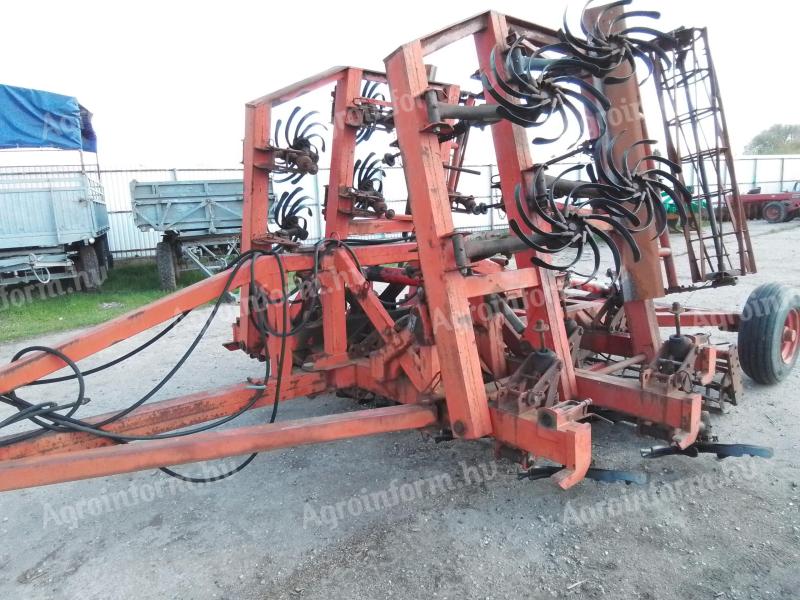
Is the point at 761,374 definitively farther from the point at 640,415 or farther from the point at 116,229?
the point at 116,229

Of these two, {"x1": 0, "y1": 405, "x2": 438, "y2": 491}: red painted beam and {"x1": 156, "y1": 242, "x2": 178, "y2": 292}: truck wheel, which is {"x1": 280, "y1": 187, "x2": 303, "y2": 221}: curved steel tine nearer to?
{"x1": 0, "y1": 405, "x2": 438, "y2": 491}: red painted beam

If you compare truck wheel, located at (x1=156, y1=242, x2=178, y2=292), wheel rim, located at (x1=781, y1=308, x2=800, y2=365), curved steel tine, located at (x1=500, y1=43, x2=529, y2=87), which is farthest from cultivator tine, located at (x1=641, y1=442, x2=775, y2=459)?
truck wheel, located at (x1=156, y1=242, x2=178, y2=292)

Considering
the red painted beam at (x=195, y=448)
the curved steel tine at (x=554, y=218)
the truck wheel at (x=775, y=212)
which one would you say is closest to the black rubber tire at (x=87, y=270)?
the red painted beam at (x=195, y=448)

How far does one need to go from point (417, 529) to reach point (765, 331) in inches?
121

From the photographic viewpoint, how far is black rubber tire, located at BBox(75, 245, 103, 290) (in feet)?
35.7

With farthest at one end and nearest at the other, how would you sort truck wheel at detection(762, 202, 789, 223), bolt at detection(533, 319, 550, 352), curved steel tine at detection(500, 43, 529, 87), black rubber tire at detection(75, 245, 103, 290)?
1. truck wheel at detection(762, 202, 789, 223)
2. black rubber tire at detection(75, 245, 103, 290)
3. bolt at detection(533, 319, 550, 352)
4. curved steel tine at detection(500, 43, 529, 87)

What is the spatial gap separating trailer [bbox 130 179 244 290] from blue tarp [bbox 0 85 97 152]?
2.29 m

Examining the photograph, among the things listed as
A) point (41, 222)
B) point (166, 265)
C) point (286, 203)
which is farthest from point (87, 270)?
point (286, 203)

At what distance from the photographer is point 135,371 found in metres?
5.94

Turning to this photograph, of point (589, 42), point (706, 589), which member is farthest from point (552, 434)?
point (589, 42)

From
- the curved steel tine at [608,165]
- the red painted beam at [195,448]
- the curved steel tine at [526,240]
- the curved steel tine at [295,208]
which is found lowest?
the red painted beam at [195,448]

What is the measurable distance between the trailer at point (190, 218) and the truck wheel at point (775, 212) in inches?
756

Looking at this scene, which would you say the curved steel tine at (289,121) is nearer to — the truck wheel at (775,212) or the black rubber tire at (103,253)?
the black rubber tire at (103,253)

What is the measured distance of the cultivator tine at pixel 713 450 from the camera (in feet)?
8.21
